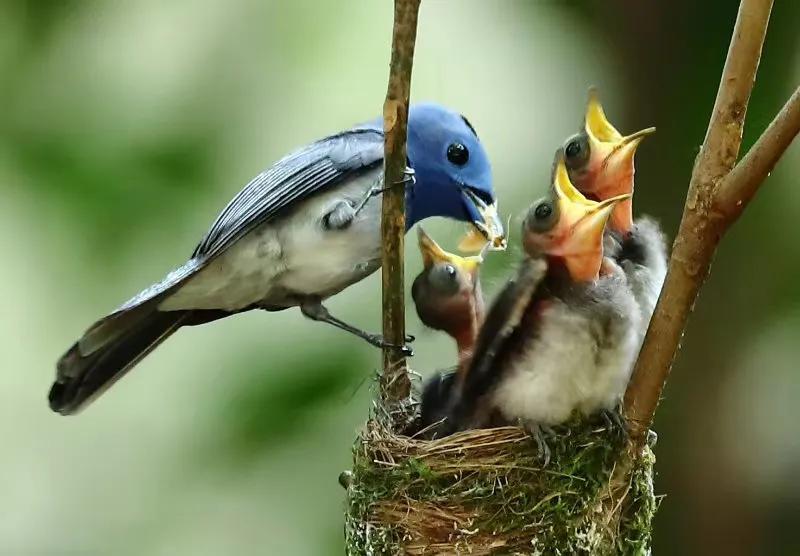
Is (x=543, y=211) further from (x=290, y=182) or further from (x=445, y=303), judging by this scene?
(x=290, y=182)

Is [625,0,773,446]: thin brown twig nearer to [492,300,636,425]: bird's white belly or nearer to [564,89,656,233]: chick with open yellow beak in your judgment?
[492,300,636,425]: bird's white belly

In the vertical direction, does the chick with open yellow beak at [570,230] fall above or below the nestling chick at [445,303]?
above

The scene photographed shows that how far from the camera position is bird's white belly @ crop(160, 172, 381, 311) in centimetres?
149

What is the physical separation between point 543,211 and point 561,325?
142 millimetres

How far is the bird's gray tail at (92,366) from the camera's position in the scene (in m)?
1.47

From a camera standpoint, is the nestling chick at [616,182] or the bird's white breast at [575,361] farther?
the nestling chick at [616,182]

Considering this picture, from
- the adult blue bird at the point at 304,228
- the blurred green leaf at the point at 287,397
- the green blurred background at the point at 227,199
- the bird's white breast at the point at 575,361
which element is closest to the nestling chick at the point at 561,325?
the bird's white breast at the point at 575,361

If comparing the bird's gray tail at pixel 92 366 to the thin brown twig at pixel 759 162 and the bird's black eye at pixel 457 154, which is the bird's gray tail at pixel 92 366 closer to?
the bird's black eye at pixel 457 154

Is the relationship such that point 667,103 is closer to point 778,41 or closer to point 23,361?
point 778,41

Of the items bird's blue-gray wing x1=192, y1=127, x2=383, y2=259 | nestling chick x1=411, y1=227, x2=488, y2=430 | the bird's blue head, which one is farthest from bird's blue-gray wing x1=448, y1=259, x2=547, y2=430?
bird's blue-gray wing x1=192, y1=127, x2=383, y2=259

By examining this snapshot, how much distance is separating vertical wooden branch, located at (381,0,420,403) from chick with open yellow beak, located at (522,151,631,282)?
0.57ft

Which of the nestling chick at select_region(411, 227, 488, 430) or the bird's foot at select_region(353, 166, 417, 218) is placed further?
the nestling chick at select_region(411, 227, 488, 430)

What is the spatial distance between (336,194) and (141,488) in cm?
95

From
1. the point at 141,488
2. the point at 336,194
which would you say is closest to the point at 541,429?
the point at 336,194
